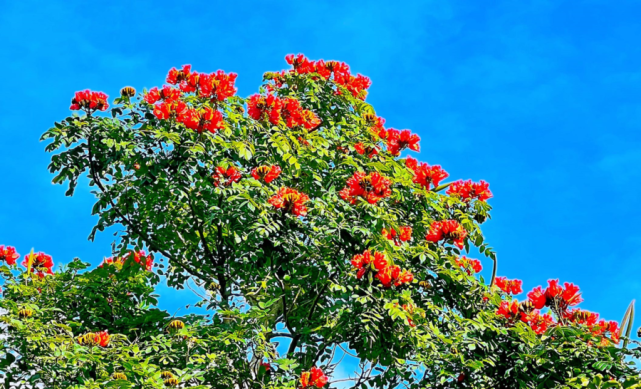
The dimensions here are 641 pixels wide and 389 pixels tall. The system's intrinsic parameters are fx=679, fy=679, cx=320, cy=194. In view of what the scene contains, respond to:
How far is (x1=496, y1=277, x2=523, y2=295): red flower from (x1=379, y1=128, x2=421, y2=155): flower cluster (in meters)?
1.66

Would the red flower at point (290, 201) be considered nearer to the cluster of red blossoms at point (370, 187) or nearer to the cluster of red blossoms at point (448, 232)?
the cluster of red blossoms at point (370, 187)

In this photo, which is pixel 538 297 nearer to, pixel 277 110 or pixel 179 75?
pixel 277 110

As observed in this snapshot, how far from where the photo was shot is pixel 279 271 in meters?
6.91

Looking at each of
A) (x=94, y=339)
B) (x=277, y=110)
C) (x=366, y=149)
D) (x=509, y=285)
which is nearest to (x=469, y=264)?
(x=509, y=285)

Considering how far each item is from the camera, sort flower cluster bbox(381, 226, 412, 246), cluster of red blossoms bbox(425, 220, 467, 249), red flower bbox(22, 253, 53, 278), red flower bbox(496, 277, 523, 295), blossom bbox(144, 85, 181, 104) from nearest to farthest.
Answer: cluster of red blossoms bbox(425, 220, 467, 249) < flower cluster bbox(381, 226, 412, 246) < blossom bbox(144, 85, 181, 104) < red flower bbox(496, 277, 523, 295) < red flower bbox(22, 253, 53, 278)

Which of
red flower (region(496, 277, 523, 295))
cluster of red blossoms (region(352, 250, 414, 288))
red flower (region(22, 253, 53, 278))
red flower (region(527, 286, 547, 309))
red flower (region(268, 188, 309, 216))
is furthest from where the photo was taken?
red flower (region(22, 253, 53, 278))

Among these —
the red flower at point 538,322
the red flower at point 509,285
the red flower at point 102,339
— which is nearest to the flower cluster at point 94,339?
the red flower at point 102,339

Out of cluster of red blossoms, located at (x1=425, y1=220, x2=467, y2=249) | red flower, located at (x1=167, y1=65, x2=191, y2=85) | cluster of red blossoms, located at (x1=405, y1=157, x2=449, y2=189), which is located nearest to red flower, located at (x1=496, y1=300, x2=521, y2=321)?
cluster of red blossoms, located at (x1=425, y1=220, x2=467, y2=249)

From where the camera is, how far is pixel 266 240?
586cm

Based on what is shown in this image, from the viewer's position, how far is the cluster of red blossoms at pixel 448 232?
6113mm

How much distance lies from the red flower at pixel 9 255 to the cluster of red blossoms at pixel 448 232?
4526 mm

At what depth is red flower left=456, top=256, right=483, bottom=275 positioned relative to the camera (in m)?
6.41

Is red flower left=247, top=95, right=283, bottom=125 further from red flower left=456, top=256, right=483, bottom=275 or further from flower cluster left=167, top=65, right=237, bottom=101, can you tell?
red flower left=456, top=256, right=483, bottom=275

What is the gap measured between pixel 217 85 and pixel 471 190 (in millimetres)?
2853
